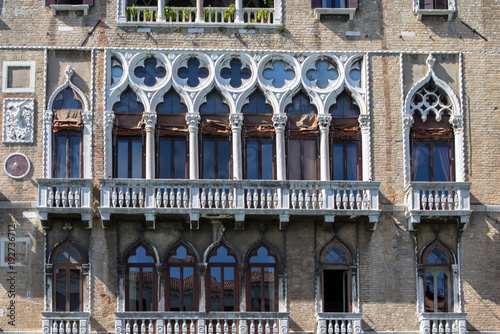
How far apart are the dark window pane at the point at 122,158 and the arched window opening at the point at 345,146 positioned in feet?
18.6

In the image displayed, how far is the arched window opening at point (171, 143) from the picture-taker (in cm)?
3650

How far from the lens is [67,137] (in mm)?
36594

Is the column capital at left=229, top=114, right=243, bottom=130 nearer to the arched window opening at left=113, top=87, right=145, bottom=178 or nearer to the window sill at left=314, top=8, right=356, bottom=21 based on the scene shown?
the arched window opening at left=113, top=87, right=145, bottom=178

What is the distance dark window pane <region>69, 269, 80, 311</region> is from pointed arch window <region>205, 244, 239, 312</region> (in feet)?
11.3

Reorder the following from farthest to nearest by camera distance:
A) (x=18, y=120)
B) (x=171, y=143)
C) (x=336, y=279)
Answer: (x=171, y=143), (x=18, y=120), (x=336, y=279)

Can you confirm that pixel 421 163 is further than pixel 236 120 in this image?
Yes

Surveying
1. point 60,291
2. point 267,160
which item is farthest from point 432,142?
point 60,291

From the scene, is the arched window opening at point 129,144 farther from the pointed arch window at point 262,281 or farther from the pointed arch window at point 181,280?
the pointed arch window at point 262,281

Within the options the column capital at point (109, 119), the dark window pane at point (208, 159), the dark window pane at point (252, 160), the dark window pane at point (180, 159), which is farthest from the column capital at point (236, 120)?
the column capital at point (109, 119)

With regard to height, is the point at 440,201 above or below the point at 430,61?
below

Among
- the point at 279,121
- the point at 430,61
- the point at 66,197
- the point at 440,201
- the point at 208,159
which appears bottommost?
the point at 440,201

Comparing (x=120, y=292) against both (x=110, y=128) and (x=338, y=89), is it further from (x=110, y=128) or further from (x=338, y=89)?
(x=338, y=89)

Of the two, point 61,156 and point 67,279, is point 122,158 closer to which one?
point 61,156

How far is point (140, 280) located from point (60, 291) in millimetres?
2143
